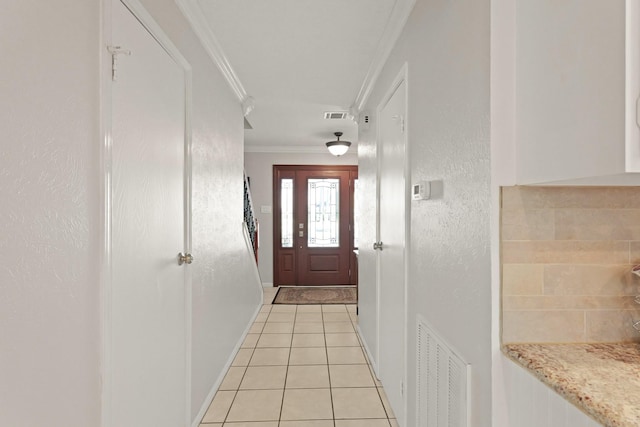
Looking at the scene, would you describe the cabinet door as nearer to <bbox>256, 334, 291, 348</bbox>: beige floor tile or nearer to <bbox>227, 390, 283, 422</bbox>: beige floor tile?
<bbox>227, 390, 283, 422</bbox>: beige floor tile

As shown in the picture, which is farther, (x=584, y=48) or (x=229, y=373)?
(x=229, y=373)

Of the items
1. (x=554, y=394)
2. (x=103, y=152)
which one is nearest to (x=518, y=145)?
(x=554, y=394)

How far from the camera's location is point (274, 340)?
3740 mm

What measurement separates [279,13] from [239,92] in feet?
4.63

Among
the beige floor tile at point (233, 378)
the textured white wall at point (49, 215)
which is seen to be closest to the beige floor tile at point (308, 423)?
the beige floor tile at point (233, 378)

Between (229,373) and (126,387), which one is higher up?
(126,387)

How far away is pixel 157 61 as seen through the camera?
1.71 meters

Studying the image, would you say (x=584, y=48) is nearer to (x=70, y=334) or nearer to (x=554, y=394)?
(x=554, y=394)


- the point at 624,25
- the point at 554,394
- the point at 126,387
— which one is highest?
the point at 624,25

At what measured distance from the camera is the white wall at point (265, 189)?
6.40 meters

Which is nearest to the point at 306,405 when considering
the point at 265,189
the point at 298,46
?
the point at 298,46

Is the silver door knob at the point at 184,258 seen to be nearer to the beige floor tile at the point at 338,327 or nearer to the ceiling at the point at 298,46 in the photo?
the ceiling at the point at 298,46

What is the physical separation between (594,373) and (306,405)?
77.1 inches

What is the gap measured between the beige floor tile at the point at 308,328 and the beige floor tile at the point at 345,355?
55cm
